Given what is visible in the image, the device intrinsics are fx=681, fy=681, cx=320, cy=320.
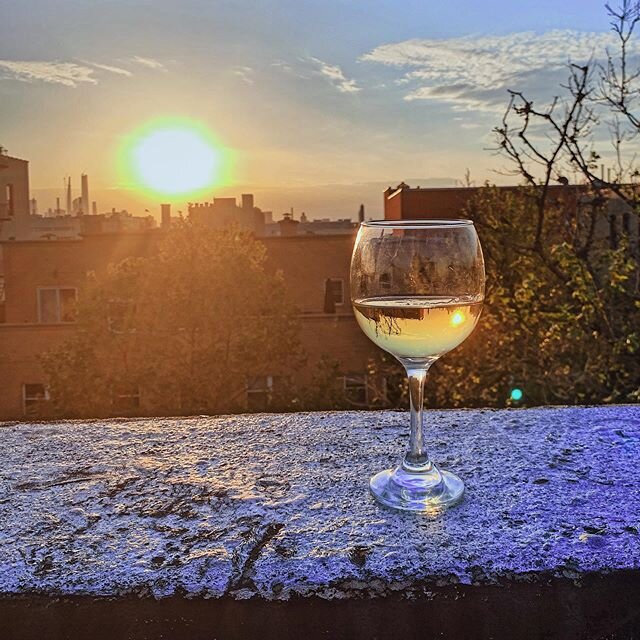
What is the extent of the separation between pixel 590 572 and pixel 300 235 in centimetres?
1561

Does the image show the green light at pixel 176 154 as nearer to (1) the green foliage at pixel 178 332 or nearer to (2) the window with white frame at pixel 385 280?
(1) the green foliage at pixel 178 332

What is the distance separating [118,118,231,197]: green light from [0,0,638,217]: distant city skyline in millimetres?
205

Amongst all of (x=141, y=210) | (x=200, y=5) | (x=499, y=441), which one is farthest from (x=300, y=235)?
(x=499, y=441)

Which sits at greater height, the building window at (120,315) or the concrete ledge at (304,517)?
the concrete ledge at (304,517)

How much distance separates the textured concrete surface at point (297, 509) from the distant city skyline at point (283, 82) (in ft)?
10.6

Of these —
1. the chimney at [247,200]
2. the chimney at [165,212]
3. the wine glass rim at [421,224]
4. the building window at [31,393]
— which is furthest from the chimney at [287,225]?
the wine glass rim at [421,224]

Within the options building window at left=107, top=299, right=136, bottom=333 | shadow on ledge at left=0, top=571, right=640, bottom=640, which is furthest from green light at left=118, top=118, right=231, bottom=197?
shadow on ledge at left=0, top=571, right=640, bottom=640

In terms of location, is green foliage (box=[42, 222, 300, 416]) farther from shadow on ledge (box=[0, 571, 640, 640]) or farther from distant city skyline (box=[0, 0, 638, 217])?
shadow on ledge (box=[0, 571, 640, 640])

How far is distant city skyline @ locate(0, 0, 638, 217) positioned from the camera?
6449mm

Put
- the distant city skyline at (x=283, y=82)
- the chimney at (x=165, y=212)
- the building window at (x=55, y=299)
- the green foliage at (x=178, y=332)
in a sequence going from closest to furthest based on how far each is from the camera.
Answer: the distant city skyline at (x=283, y=82) → the green foliage at (x=178, y=332) → the building window at (x=55, y=299) → the chimney at (x=165, y=212)

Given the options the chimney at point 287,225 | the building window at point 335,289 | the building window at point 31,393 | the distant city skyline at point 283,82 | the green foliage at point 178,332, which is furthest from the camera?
the chimney at point 287,225

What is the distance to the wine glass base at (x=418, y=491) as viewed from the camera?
0.79 metres

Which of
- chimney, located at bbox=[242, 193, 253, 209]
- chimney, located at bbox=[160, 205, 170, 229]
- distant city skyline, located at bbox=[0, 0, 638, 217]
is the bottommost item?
chimney, located at bbox=[160, 205, 170, 229]

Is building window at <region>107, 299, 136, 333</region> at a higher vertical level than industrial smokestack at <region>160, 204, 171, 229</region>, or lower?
lower
